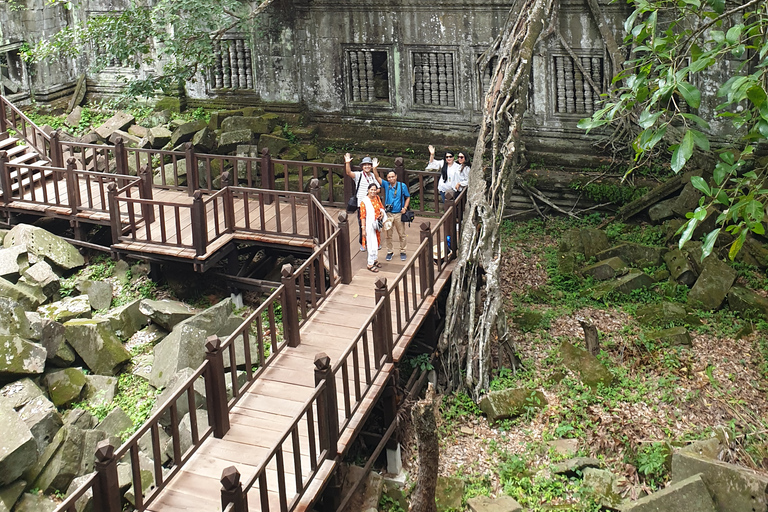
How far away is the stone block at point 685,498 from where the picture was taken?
25.6ft

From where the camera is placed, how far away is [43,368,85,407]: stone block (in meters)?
10.7

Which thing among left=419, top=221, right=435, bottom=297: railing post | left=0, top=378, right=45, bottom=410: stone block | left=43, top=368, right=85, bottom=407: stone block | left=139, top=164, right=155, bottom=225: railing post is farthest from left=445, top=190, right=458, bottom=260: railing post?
left=0, top=378, right=45, bottom=410: stone block

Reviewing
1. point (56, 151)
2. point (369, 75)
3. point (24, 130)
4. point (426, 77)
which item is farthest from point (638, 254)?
point (24, 130)

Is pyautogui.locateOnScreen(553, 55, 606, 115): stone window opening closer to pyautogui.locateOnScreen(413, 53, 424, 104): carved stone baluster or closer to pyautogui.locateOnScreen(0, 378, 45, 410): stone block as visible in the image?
pyautogui.locateOnScreen(413, 53, 424, 104): carved stone baluster

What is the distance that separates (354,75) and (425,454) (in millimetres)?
10302

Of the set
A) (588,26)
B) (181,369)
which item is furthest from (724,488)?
(588,26)

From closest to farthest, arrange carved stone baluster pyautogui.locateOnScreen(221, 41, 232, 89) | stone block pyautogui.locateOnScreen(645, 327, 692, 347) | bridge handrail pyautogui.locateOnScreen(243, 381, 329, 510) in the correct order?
bridge handrail pyautogui.locateOnScreen(243, 381, 329, 510), stone block pyautogui.locateOnScreen(645, 327, 692, 347), carved stone baluster pyautogui.locateOnScreen(221, 41, 232, 89)

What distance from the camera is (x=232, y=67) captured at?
17.4m

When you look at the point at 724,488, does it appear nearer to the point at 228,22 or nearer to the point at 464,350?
the point at 464,350

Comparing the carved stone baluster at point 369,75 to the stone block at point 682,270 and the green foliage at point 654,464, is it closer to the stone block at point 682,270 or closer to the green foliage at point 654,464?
the stone block at point 682,270

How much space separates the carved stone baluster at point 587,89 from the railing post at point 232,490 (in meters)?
10.3

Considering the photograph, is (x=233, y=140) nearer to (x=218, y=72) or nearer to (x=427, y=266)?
(x=218, y=72)

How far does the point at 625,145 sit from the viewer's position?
14.8 meters

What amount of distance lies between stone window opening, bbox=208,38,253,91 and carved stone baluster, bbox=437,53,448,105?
3.86 m
